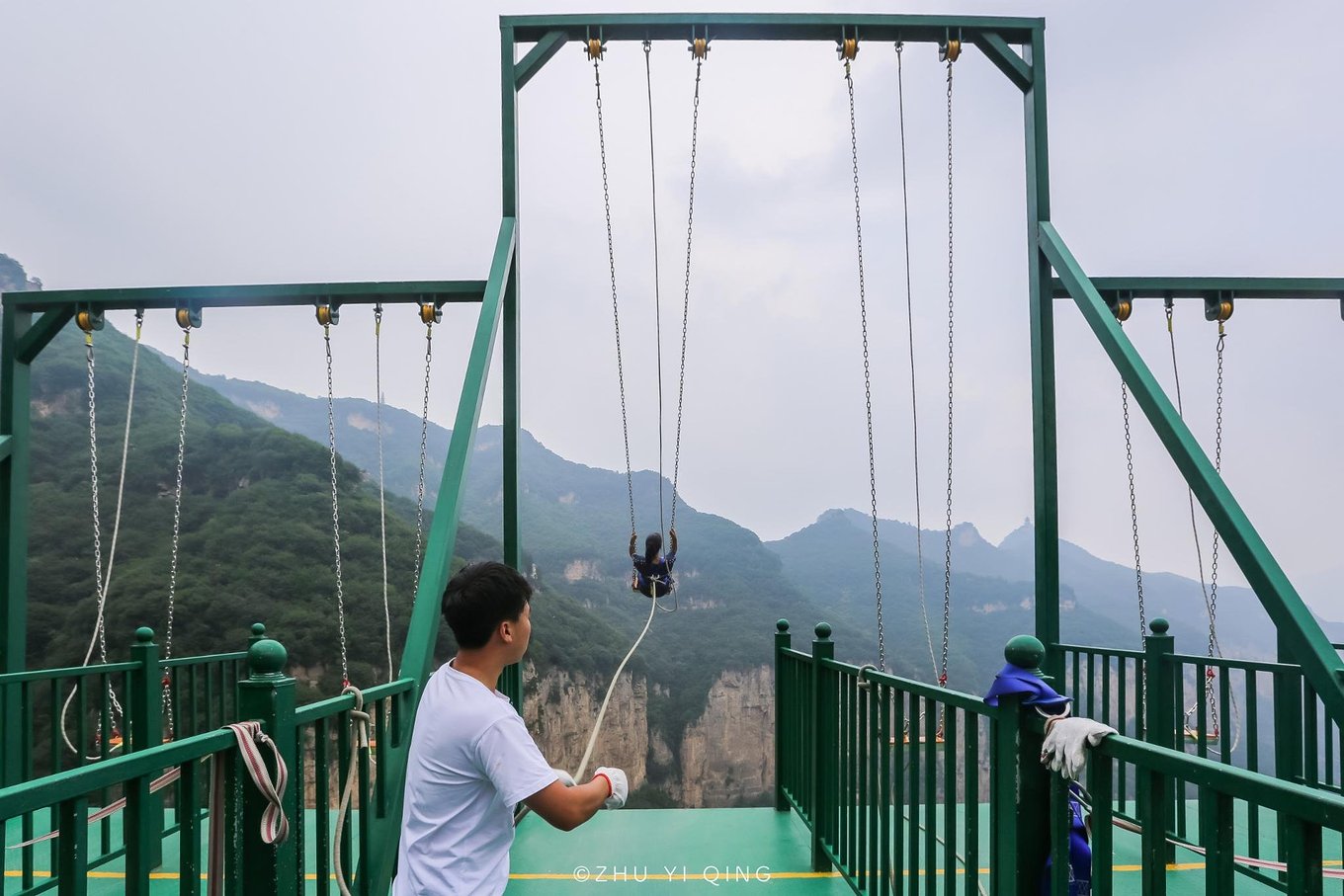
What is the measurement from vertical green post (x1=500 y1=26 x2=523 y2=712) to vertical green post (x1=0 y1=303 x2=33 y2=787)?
2755mm

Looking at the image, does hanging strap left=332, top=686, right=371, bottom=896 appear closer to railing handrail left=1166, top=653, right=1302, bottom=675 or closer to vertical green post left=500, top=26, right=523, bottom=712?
vertical green post left=500, top=26, right=523, bottom=712

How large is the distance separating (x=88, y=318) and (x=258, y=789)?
4132 millimetres

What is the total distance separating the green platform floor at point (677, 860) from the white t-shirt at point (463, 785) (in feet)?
6.17

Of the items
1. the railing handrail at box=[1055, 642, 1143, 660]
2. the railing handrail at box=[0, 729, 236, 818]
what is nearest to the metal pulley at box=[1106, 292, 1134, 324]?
the railing handrail at box=[1055, 642, 1143, 660]

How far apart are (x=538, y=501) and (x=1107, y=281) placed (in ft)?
125

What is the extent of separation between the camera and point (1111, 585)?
56344mm

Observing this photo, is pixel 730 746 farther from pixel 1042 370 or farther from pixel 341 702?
pixel 341 702

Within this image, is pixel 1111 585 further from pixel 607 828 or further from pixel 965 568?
pixel 607 828

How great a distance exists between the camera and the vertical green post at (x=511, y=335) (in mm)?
4449

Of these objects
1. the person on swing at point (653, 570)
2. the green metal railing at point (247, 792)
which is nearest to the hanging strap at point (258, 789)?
the green metal railing at point (247, 792)

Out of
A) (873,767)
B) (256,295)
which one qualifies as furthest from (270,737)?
(256,295)

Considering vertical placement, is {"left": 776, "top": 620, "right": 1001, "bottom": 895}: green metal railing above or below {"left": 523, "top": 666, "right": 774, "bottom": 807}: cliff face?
above

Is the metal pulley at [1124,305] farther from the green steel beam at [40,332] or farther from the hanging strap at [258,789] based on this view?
the green steel beam at [40,332]

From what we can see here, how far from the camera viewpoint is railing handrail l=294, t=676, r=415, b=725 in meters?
1.82
